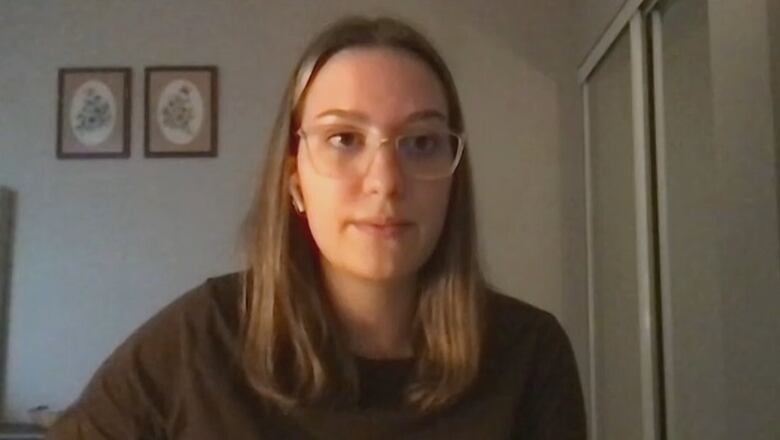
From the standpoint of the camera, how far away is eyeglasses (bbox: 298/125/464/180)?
89 cm

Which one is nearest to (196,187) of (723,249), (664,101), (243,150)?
(243,150)

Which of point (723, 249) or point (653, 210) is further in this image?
point (653, 210)

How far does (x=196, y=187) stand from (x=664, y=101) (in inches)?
57.0

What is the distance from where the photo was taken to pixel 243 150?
9.09ft

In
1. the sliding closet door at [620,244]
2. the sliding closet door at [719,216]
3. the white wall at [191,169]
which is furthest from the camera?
the white wall at [191,169]

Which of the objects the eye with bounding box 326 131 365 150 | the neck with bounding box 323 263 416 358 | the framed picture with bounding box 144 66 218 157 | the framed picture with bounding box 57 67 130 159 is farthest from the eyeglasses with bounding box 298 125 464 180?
the framed picture with bounding box 57 67 130 159

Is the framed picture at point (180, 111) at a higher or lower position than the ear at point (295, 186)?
higher

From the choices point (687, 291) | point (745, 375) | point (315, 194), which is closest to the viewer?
point (315, 194)

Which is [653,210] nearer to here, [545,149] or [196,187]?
[545,149]

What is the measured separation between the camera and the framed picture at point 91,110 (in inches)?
110

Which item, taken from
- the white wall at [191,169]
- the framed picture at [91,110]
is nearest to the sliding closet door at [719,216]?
the white wall at [191,169]

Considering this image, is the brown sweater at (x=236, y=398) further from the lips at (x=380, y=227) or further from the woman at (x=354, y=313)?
the lips at (x=380, y=227)

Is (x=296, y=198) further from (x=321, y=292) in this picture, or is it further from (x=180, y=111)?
(x=180, y=111)

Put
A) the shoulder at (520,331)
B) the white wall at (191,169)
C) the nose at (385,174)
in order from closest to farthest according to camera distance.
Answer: the nose at (385,174) < the shoulder at (520,331) < the white wall at (191,169)
